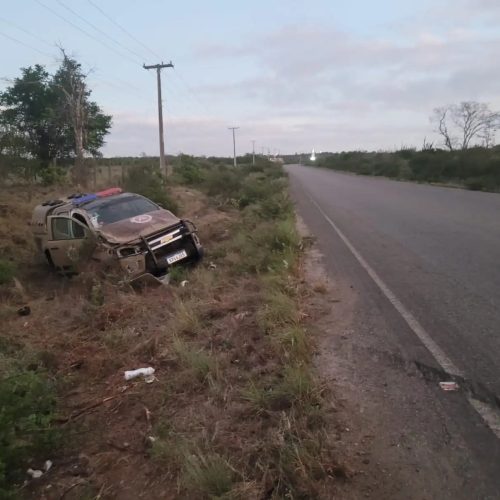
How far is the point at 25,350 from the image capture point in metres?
5.92

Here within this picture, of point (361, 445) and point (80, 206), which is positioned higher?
point (80, 206)

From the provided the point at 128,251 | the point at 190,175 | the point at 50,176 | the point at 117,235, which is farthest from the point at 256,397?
the point at 190,175

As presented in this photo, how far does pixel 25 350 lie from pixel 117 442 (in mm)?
2633

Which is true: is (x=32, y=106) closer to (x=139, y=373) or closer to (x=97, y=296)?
(x=97, y=296)

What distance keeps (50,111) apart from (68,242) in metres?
26.7

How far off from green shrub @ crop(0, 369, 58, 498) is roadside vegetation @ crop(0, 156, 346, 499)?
0.01 metres

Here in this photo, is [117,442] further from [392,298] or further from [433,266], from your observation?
[433,266]

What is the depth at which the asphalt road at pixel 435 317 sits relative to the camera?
349cm

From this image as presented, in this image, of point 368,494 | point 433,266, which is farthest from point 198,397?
point 433,266

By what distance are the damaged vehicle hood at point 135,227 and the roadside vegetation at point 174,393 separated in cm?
100

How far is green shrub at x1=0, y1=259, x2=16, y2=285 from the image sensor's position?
10.5m

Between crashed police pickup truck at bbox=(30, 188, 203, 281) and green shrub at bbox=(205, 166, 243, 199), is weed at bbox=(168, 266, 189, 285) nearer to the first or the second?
crashed police pickup truck at bbox=(30, 188, 203, 281)

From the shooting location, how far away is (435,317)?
574cm

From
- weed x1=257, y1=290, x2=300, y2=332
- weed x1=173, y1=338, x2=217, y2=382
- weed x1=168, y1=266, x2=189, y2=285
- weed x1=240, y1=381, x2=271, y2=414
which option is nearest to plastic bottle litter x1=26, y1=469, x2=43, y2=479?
weed x1=173, y1=338, x2=217, y2=382
